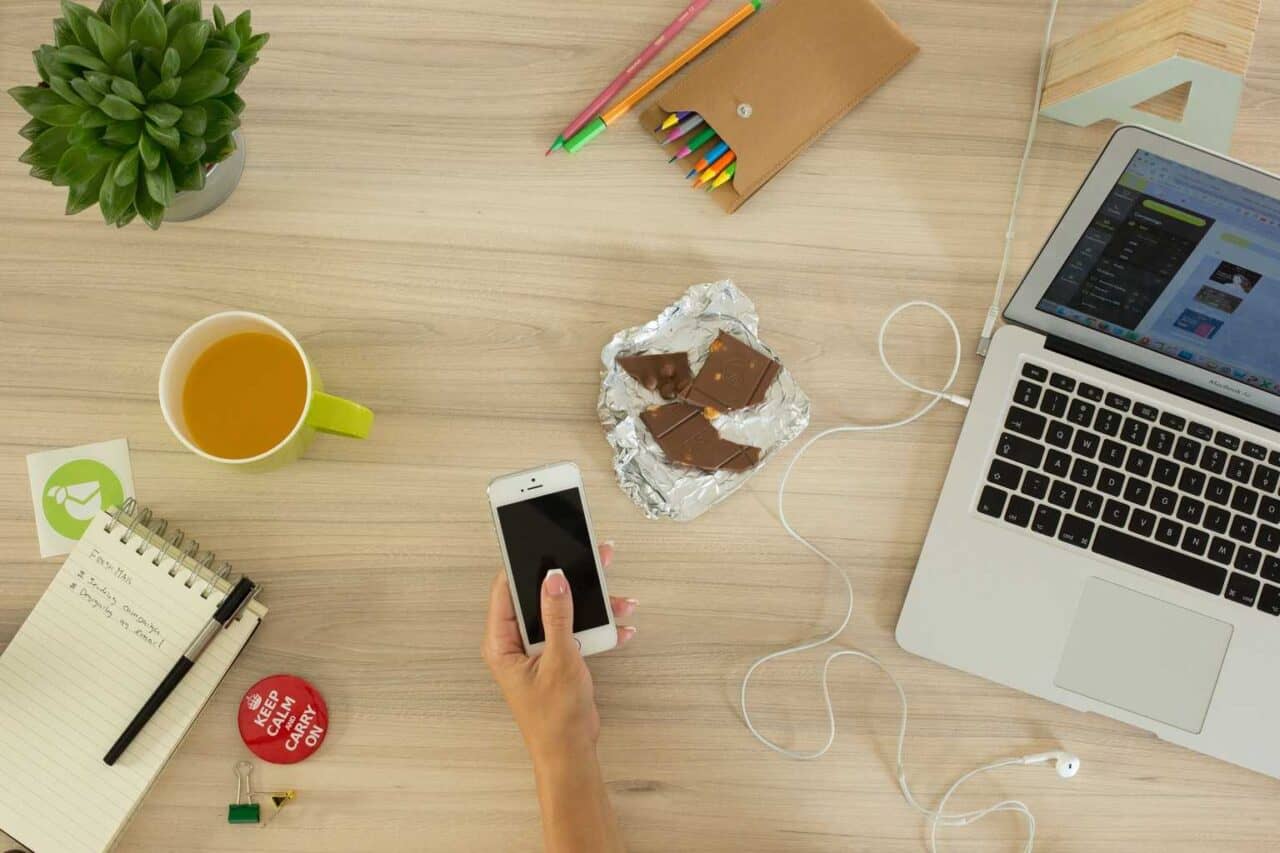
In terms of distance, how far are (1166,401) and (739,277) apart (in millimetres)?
427

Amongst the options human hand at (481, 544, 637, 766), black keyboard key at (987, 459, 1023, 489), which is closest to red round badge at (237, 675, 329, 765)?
human hand at (481, 544, 637, 766)

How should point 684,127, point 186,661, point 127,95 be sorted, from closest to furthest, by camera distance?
point 127,95 < point 186,661 < point 684,127

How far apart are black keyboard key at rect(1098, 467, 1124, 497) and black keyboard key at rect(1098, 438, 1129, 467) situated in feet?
0.03

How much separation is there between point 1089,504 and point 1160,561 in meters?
0.08

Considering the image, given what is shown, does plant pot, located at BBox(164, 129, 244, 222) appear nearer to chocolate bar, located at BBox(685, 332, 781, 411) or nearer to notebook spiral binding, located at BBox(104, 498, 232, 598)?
notebook spiral binding, located at BBox(104, 498, 232, 598)

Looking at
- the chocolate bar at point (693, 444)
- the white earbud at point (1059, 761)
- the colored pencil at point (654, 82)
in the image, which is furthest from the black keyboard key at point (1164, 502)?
the colored pencil at point (654, 82)

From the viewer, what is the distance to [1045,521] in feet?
2.62

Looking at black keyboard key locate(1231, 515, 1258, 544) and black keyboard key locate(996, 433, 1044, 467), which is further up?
black keyboard key locate(996, 433, 1044, 467)

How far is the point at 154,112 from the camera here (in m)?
0.64

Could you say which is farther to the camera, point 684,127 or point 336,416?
point 684,127

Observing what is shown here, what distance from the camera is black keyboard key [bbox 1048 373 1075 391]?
0.81 metres

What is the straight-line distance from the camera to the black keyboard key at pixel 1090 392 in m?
0.81

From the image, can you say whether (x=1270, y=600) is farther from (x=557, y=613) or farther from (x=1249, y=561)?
(x=557, y=613)

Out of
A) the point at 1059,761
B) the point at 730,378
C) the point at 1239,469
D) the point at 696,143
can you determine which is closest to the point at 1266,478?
the point at 1239,469
